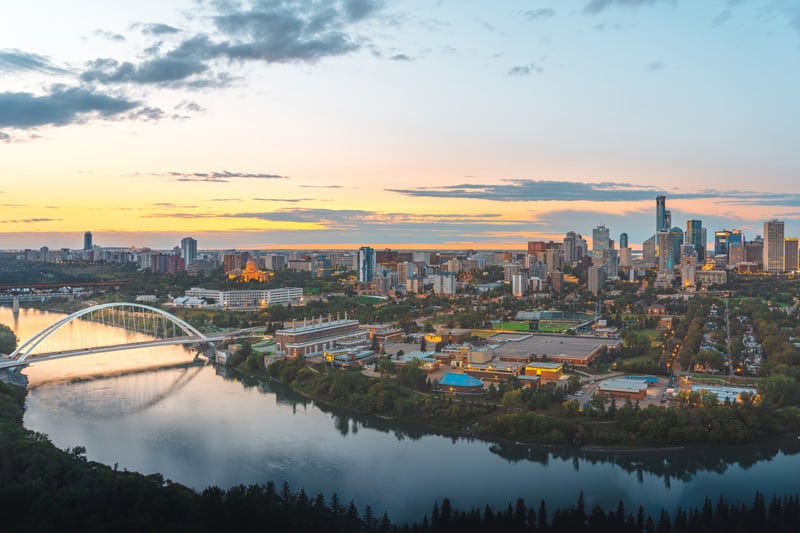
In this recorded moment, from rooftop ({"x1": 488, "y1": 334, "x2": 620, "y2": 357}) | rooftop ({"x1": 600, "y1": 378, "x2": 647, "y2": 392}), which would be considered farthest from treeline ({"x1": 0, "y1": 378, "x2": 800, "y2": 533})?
rooftop ({"x1": 488, "y1": 334, "x2": 620, "y2": 357})

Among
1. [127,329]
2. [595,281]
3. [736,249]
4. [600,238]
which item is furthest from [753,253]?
[127,329]

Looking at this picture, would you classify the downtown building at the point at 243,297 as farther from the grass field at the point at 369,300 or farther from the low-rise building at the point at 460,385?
the low-rise building at the point at 460,385

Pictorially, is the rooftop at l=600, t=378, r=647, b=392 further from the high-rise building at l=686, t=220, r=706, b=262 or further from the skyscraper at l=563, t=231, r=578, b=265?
the high-rise building at l=686, t=220, r=706, b=262

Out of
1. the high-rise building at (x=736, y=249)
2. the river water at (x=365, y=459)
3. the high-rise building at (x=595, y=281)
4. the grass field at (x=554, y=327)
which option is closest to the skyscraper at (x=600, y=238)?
the high-rise building at (x=736, y=249)

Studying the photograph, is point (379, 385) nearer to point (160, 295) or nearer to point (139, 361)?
point (139, 361)

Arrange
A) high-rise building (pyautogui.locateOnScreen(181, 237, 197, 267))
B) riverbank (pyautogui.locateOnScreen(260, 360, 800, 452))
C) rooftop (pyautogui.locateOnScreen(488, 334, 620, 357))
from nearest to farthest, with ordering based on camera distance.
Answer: riverbank (pyautogui.locateOnScreen(260, 360, 800, 452)) < rooftop (pyautogui.locateOnScreen(488, 334, 620, 357)) < high-rise building (pyautogui.locateOnScreen(181, 237, 197, 267))

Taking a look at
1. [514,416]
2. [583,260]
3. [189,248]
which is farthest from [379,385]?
[189,248]

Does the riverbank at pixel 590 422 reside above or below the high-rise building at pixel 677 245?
below
